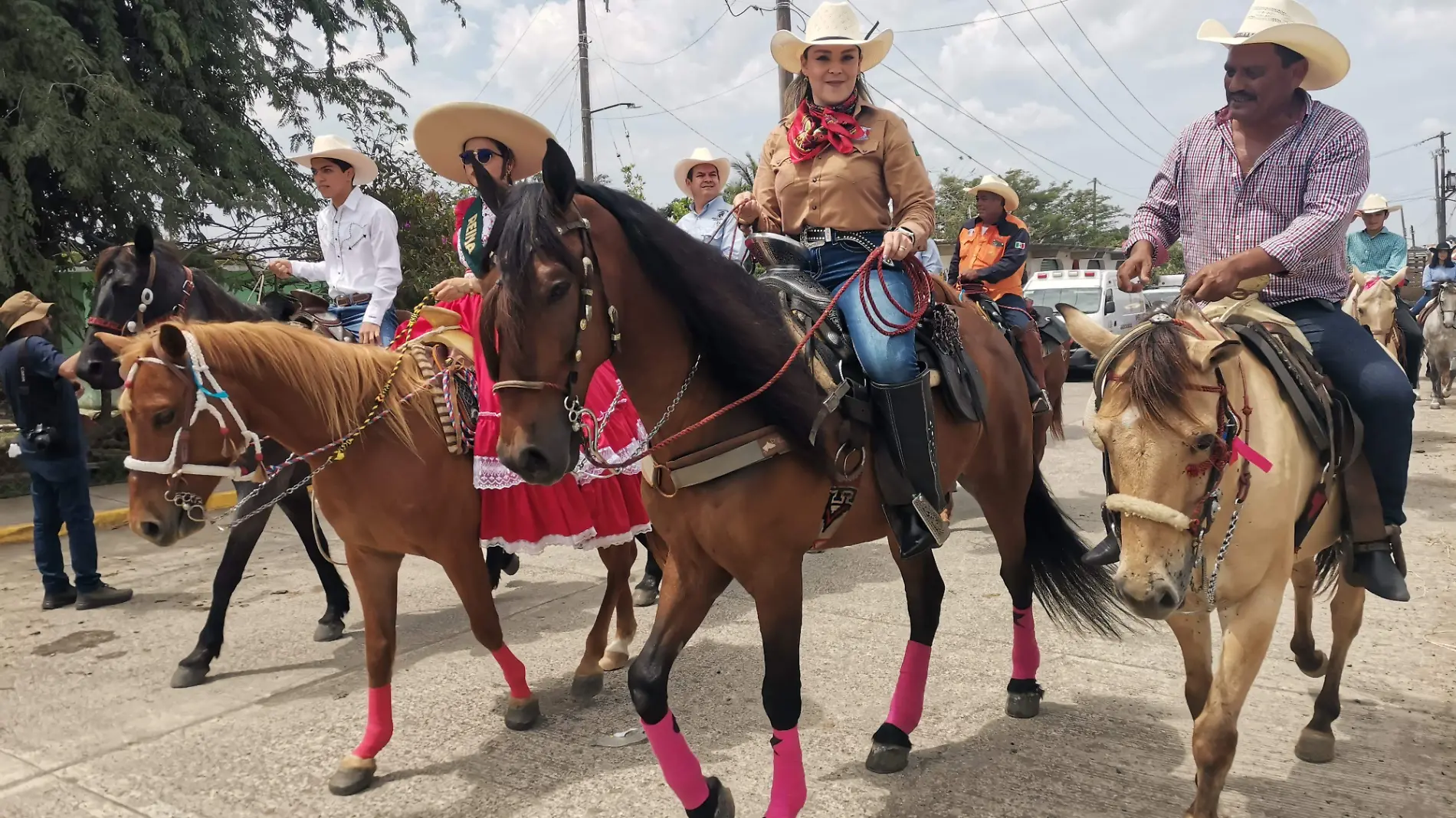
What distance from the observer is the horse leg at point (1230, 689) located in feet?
8.25

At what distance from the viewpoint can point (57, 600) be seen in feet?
19.8

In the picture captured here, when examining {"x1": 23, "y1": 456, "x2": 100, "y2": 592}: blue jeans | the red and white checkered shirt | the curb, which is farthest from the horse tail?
the curb

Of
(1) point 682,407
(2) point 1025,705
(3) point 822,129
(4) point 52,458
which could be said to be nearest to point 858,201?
(3) point 822,129

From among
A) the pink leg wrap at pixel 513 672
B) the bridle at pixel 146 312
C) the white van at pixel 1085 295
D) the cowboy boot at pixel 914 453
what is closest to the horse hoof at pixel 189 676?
the bridle at pixel 146 312

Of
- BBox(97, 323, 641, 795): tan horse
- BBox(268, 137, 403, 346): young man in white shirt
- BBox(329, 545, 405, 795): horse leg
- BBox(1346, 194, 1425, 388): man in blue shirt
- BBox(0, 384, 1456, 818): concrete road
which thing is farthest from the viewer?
BBox(1346, 194, 1425, 388): man in blue shirt

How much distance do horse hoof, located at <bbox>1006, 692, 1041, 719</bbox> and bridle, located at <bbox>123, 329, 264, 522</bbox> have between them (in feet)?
11.0

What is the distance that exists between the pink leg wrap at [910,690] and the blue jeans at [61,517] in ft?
18.2

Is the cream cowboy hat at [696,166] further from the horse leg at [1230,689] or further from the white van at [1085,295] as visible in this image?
the white van at [1085,295]

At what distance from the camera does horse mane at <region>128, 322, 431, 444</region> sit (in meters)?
3.51

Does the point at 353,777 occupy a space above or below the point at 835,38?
below

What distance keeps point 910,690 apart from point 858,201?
6.19 ft

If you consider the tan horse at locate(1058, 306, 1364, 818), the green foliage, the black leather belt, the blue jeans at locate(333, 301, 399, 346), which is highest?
the green foliage

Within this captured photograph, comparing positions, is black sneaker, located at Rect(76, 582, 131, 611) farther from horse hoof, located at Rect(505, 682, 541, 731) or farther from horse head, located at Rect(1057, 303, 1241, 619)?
horse head, located at Rect(1057, 303, 1241, 619)

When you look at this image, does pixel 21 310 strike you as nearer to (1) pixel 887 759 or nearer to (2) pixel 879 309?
(2) pixel 879 309
